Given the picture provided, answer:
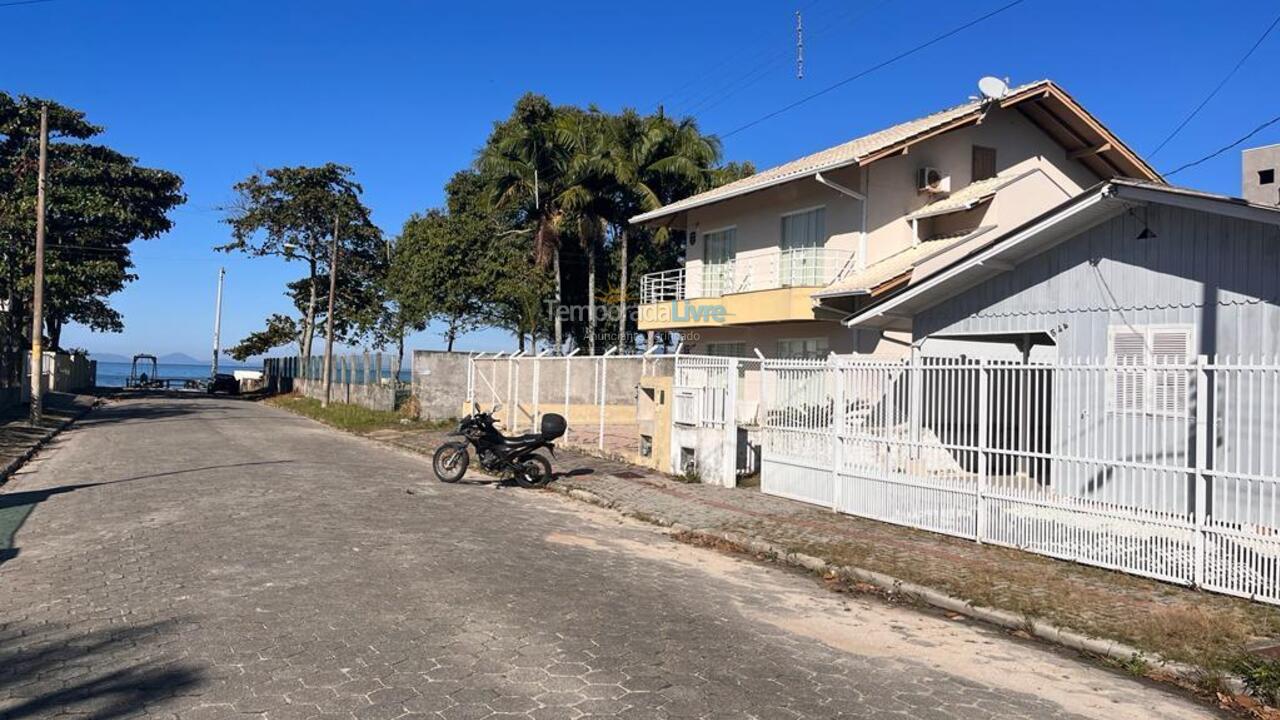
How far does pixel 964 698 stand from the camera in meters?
5.18

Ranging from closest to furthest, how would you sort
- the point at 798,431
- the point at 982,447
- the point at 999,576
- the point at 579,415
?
the point at 999,576, the point at 982,447, the point at 798,431, the point at 579,415

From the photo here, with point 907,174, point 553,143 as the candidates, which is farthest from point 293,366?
point 907,174

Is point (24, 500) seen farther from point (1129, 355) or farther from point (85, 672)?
point (1129, 355)

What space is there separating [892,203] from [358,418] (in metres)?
17.8

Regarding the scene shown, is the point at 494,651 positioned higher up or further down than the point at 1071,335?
further down

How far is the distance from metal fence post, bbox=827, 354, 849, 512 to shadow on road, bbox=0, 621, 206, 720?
8.13 meters

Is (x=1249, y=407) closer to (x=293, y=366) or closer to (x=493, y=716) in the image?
(x=493, y=716)

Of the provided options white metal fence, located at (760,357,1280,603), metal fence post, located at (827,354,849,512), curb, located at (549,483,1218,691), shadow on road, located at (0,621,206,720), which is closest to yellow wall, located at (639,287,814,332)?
metal fence post, located at (827,354,849,512)

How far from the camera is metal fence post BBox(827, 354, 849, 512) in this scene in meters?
11.4

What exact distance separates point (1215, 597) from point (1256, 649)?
1.42 metres

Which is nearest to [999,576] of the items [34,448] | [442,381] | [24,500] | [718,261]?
[24,500]

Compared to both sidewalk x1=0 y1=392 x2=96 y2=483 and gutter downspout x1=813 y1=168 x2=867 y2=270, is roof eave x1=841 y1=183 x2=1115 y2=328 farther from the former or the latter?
sidewalk x1=0 y1=392 x2=96 y2=483

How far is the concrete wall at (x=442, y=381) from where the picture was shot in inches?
1027

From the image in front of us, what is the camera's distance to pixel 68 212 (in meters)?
31.3
